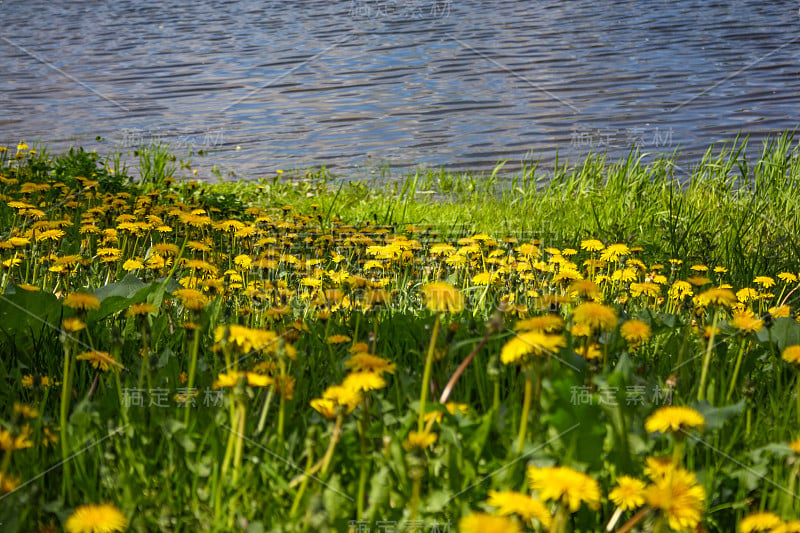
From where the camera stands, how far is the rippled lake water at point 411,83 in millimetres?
10938

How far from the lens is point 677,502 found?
146 centimetres

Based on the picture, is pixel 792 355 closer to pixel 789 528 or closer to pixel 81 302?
pixel 789 528

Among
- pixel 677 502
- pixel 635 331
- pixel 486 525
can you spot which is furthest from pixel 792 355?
pixel 486 525

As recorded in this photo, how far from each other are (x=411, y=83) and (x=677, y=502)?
14186 mm

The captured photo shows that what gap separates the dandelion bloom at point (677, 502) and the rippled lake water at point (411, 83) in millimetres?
6860

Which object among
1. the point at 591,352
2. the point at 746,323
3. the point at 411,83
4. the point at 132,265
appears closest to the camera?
the point at 591,352

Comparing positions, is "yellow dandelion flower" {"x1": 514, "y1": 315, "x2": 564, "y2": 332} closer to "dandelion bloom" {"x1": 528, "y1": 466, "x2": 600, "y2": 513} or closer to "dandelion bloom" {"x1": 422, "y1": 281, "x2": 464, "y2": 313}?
"dandelion bloom" {"x1": 422, "y1": 281, "x2": 464, "y2": 313}

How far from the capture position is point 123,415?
6.36 ft

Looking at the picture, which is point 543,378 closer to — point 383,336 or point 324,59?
point 383,336

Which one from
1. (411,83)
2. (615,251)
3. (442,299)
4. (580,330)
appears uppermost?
(442,299)

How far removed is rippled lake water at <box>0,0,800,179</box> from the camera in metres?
10.9

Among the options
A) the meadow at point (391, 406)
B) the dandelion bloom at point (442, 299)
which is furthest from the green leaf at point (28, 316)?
the dandelion bloom at point (442, 299)

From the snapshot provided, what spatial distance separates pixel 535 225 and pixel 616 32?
15.8 metres

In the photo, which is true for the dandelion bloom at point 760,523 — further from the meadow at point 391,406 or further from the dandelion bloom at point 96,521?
the dandelion bloom at point 96,521
